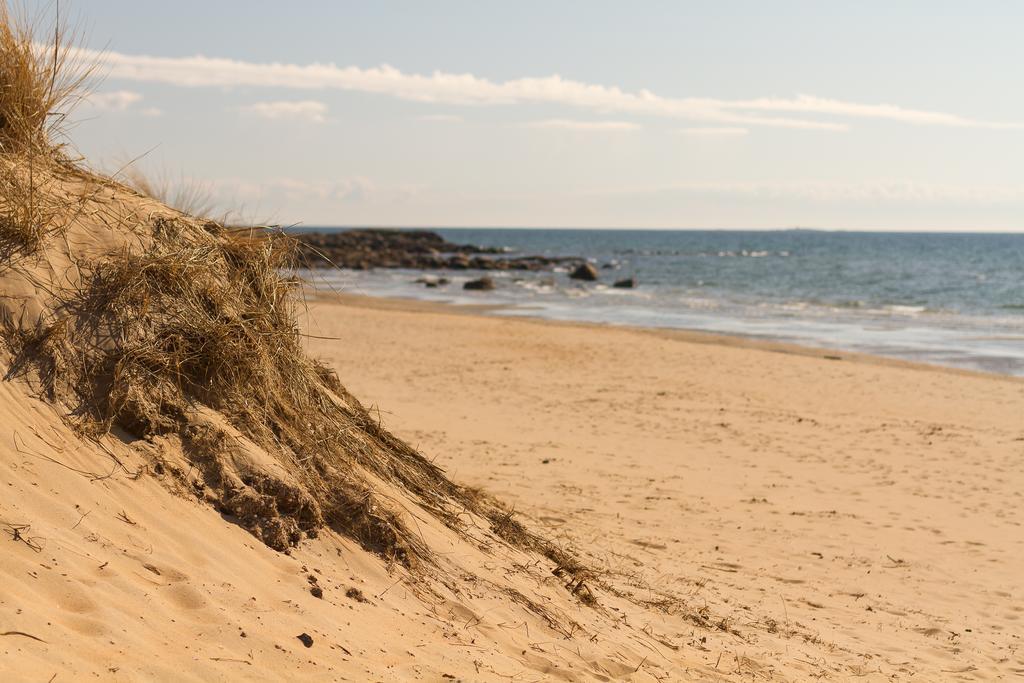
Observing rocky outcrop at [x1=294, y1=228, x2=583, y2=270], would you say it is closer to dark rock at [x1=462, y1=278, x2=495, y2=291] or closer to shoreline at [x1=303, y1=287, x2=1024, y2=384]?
dark rock at [x1=462, y1=278, x2=495, y2=291]

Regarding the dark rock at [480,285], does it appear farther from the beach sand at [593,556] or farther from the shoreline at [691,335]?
the beach sand at [593,556]

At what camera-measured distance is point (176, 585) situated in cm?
357

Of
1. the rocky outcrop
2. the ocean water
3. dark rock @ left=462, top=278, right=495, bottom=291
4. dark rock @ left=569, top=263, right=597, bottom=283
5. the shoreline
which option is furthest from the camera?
→ the rocky outcrop

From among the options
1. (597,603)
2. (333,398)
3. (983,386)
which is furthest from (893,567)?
(983,386)

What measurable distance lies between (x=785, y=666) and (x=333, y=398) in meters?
2.88

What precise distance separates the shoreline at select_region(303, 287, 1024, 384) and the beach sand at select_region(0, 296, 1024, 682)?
4.21 m

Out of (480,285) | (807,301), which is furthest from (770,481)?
(480,285)

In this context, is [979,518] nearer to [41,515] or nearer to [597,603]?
[597,603]

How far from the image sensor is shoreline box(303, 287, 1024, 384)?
18487 mm

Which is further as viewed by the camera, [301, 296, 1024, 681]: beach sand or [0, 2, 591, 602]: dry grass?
[301, 296, 1024, 681]: beach sand

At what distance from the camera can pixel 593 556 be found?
6203 mm

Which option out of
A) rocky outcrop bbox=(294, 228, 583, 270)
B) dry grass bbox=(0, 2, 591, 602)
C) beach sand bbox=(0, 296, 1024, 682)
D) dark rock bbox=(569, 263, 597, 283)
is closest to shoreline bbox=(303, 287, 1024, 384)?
beach sand bbox=(0, 296, 1024, 682)

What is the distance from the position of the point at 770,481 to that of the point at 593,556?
363cm

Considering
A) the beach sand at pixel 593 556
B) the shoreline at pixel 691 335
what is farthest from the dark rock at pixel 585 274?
the beach sand at pixel 593 556
